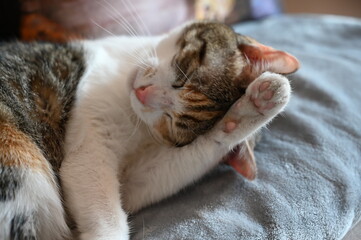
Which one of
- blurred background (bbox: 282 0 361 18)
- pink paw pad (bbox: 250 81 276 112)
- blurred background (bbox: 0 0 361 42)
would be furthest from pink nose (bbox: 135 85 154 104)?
blurred background (bbox: 282 0 361 18)

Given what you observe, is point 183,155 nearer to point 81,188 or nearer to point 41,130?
point 81,188

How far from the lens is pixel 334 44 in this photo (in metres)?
1.92

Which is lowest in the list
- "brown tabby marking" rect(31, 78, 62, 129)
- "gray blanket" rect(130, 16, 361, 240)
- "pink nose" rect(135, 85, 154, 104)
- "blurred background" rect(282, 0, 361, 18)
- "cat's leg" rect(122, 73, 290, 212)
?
"blurred background" rect(282, 0, 361, 18)

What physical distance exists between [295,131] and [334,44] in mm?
881

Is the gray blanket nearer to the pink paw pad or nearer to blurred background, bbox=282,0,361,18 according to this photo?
the pink paw pad

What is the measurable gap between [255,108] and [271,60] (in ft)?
0.55

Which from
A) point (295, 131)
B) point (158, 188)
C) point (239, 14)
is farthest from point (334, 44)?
point (158, 188)

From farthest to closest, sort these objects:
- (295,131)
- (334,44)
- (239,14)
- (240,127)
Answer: (239,14) < (334,44) < (295,131) < (240,127)

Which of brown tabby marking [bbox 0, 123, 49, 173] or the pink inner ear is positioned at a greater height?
brown tabby marking [bbox 0, 123, 49, 173]

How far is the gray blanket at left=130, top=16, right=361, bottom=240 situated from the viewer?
927mm

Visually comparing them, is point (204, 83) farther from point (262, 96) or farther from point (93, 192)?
point (93, 192)

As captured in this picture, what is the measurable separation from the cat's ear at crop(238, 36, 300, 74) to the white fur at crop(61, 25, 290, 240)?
3.8 inches

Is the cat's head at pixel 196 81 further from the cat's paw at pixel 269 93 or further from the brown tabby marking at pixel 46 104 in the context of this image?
the brown tabby marking at pixel 46 104

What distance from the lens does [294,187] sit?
1036mm
